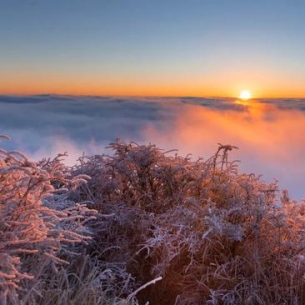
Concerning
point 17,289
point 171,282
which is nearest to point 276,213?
point 171,282

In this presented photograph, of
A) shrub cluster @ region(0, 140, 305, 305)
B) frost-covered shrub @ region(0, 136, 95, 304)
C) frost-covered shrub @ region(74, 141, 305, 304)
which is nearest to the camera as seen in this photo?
frost-covered shrub @ region(0, 136, 95, 304)

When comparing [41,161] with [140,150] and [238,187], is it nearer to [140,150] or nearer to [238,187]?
[140,150]

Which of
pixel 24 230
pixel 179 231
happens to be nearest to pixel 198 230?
pixel 179 231

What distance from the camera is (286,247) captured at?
5172 mm

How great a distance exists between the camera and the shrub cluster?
191 inches

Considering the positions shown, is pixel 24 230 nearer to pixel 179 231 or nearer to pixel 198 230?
pixel 179 231

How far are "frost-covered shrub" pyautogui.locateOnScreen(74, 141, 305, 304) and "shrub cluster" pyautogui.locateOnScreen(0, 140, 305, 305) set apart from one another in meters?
0.01

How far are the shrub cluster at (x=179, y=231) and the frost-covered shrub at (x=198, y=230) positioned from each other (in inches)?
0.4

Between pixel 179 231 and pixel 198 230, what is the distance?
21cm

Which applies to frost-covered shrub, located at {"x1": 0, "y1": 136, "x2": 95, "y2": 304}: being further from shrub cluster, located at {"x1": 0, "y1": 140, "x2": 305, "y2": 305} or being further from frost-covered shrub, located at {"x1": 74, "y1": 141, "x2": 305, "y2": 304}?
frost-covered shrub, located at {"x1": 74, "y1": 141, "x2": 305, "y2": 304}

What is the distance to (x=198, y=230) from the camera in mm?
5137

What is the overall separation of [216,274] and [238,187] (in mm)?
1019

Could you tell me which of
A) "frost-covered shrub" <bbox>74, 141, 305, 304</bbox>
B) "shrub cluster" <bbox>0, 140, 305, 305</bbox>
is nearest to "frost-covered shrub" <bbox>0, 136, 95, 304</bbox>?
"shrub cluster" <bbox>0, 140, 305, 305</bbox>

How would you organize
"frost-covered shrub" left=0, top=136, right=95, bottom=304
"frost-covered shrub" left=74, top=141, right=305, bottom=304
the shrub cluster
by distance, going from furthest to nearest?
"frost-covered shrub" left=74, top=141, right=305, bottom=304, the shrub cluster, "frost-covered shrub" left=0, top=136, right=95, bottom=304
